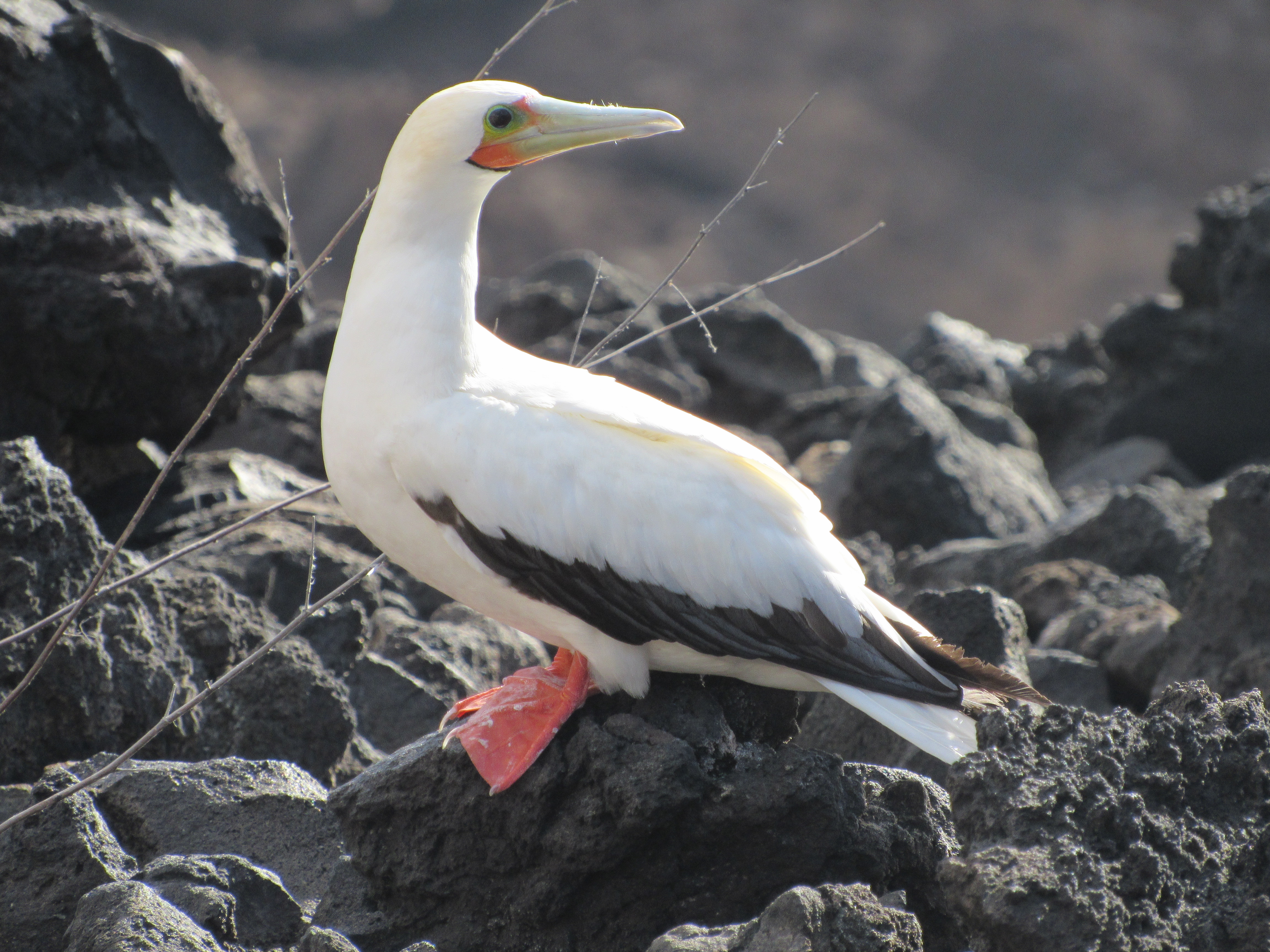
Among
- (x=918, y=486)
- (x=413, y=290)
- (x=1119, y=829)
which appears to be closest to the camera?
(x=1119, y=829)

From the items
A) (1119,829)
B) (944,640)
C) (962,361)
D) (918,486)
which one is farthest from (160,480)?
(962,361)

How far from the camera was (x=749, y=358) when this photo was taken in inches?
516

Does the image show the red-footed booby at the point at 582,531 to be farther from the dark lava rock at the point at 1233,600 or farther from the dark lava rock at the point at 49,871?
the dark lava rock at the point at 1233,600

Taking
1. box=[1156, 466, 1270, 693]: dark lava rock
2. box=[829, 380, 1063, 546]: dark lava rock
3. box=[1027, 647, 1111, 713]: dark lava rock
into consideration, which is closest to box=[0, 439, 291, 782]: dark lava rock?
box=[1027, 647, 1111, 713]: dark lava rock

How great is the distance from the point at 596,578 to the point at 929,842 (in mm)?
1040

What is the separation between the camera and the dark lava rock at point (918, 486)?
8258 mm

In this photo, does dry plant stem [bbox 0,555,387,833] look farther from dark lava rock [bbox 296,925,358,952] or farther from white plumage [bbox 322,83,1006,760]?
dark lava rock [bbox 296,925,358,952]

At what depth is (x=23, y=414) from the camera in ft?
18.6

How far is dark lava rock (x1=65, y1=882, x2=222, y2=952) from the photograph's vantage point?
2635 mm

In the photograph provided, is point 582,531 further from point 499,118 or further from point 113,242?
point 113,242

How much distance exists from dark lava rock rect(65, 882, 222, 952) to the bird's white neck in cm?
130

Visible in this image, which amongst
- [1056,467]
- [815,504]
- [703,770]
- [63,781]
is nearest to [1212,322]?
[1056,467]

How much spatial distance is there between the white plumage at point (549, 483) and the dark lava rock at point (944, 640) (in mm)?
769

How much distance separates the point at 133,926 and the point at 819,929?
141cm
